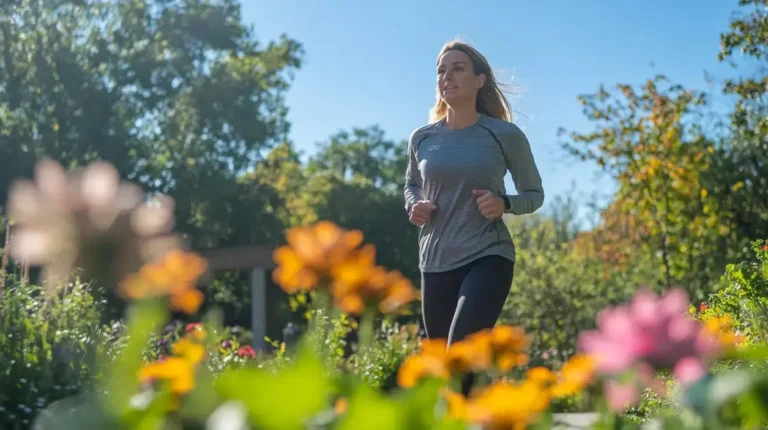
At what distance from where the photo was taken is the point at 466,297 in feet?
10.00

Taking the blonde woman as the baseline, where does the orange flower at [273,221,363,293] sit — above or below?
below

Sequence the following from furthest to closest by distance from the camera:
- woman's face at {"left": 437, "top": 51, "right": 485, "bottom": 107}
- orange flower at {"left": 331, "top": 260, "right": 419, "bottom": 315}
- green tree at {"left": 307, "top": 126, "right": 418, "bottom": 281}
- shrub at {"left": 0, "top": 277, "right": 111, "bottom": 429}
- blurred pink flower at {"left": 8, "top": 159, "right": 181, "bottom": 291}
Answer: green tree at {"left": 307, "top": 126, "right": 418, "bottom": 281}
shrub at {"left": 0, "top": 277, "right": 111, "bottom": 429}
woman's face at {"left": 437, "top": 51, "right": 485, "bottom": 107}
orange flower at {"left": 331, "top": 260, "right": 419, "bottom": 315}
blurred pink flower at {"left": 8, "top": 159, "right": 181, "bottom": 291}

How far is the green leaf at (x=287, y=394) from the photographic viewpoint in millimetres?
864

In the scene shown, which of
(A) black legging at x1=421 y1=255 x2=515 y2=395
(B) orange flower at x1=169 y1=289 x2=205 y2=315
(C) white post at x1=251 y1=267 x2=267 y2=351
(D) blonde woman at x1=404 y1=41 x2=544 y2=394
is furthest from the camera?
(C) white post at x1=251 y1=267 x2=267 y2=351

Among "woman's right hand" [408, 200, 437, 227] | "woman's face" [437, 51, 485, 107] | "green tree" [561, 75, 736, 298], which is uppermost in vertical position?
"green tree" [561, 75, 736, 298]

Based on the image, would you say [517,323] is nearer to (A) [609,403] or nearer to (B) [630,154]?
(B) [630,154]

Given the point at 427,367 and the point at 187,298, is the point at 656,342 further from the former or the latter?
the point at 187,298

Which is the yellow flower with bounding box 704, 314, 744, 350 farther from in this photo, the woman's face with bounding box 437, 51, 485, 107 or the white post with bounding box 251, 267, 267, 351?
the white post with bounding box 251, 267, 267, 351

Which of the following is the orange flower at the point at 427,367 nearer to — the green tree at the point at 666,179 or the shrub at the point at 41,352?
the shrub at the point at 41,352

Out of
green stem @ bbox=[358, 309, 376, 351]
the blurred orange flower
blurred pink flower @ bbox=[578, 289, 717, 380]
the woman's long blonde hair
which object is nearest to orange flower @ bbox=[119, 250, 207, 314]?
the blurred orange flower

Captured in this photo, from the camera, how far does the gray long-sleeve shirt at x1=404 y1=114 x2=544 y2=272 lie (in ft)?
10.6

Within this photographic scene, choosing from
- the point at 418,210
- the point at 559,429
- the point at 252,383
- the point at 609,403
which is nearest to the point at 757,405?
the point at 609,403

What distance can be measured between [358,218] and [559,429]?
26459 millimetres

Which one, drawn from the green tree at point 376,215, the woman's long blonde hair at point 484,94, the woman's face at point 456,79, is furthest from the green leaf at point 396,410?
the green tree at point 376,215
